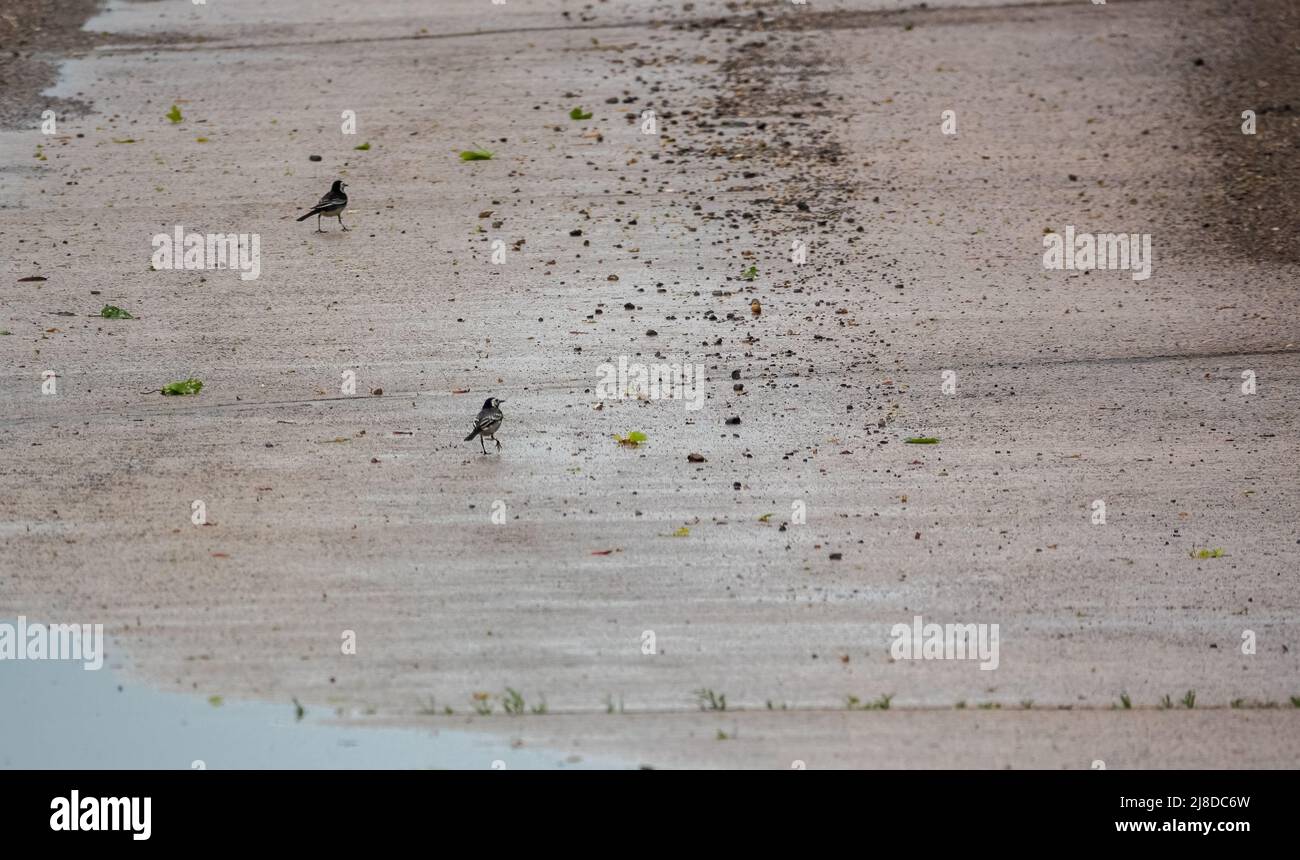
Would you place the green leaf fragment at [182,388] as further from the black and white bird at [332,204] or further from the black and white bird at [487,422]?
the black and white bird at [332,204]

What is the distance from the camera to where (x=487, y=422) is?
8.77 m

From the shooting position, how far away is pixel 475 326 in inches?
412

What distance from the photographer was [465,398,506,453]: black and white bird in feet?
28.7

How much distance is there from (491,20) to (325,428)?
7214 mm

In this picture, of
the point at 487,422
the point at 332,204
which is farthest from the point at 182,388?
the point at 332,204

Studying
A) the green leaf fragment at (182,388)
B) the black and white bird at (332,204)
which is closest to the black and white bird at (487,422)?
the green leaf fragment at (182,388)

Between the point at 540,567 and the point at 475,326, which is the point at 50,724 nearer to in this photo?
the point at 540,567

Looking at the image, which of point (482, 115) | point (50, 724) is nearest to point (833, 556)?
point (50, 724)

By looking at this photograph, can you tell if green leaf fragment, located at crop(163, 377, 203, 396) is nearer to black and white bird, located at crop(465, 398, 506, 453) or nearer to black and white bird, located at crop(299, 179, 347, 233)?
black and white bird, located at crop(465, 398, 506, 453)

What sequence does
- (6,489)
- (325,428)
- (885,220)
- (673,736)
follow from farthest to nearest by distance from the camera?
(885,220)
(325,428)
(6,489)
(673,736)

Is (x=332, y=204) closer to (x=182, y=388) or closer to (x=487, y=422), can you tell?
(x=182, y=388)

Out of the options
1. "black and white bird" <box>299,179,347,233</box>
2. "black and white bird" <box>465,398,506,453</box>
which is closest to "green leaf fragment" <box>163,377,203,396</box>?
"black and white bird" <box>465,398,506,453</box>

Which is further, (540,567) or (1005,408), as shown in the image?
(1005,408)

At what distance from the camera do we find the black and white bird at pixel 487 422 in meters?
8.75
